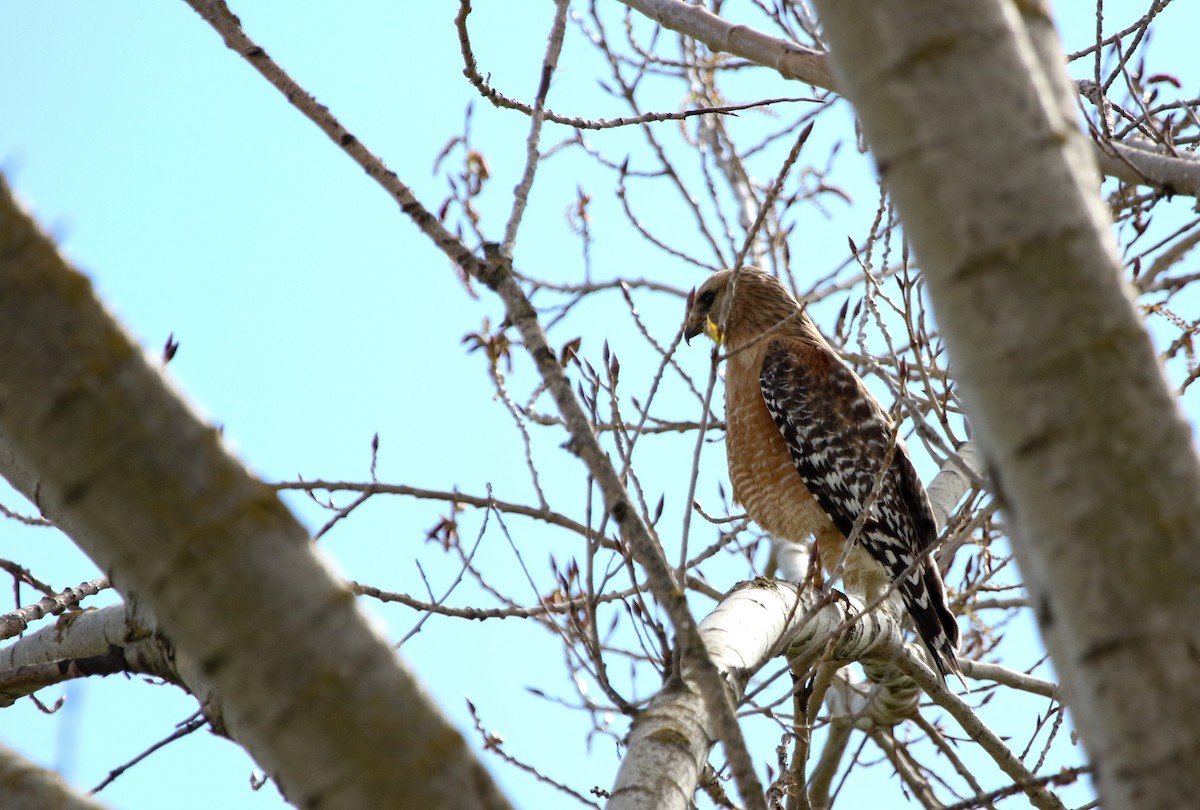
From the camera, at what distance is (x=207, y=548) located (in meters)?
1.07

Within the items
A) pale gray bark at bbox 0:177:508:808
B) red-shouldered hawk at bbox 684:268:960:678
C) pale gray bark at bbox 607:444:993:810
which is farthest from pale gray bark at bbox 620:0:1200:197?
pale gray bark at bbox 0:177:508:808

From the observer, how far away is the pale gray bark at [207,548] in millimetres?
1052

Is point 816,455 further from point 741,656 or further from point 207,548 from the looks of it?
point 207,548

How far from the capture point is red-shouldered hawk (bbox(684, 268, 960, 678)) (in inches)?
229

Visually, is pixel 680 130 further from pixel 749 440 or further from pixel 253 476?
pixel 253 476

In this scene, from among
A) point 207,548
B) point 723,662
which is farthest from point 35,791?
point 723,662

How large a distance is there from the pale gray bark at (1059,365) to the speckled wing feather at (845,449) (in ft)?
14.2

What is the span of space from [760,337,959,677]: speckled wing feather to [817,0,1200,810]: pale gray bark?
14.2ft

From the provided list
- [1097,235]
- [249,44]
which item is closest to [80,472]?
[1097,235]

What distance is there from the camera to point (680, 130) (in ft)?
24.3

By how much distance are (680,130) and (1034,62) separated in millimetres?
6431

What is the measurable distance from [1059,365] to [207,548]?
2.74ft

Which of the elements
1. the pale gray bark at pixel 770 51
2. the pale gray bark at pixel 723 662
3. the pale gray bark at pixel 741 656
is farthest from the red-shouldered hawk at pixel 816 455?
the pale gray bark at pixel 770 51

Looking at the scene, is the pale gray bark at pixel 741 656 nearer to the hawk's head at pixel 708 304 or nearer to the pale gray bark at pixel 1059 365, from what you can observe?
the pale gray bark at pixel 1059 365
